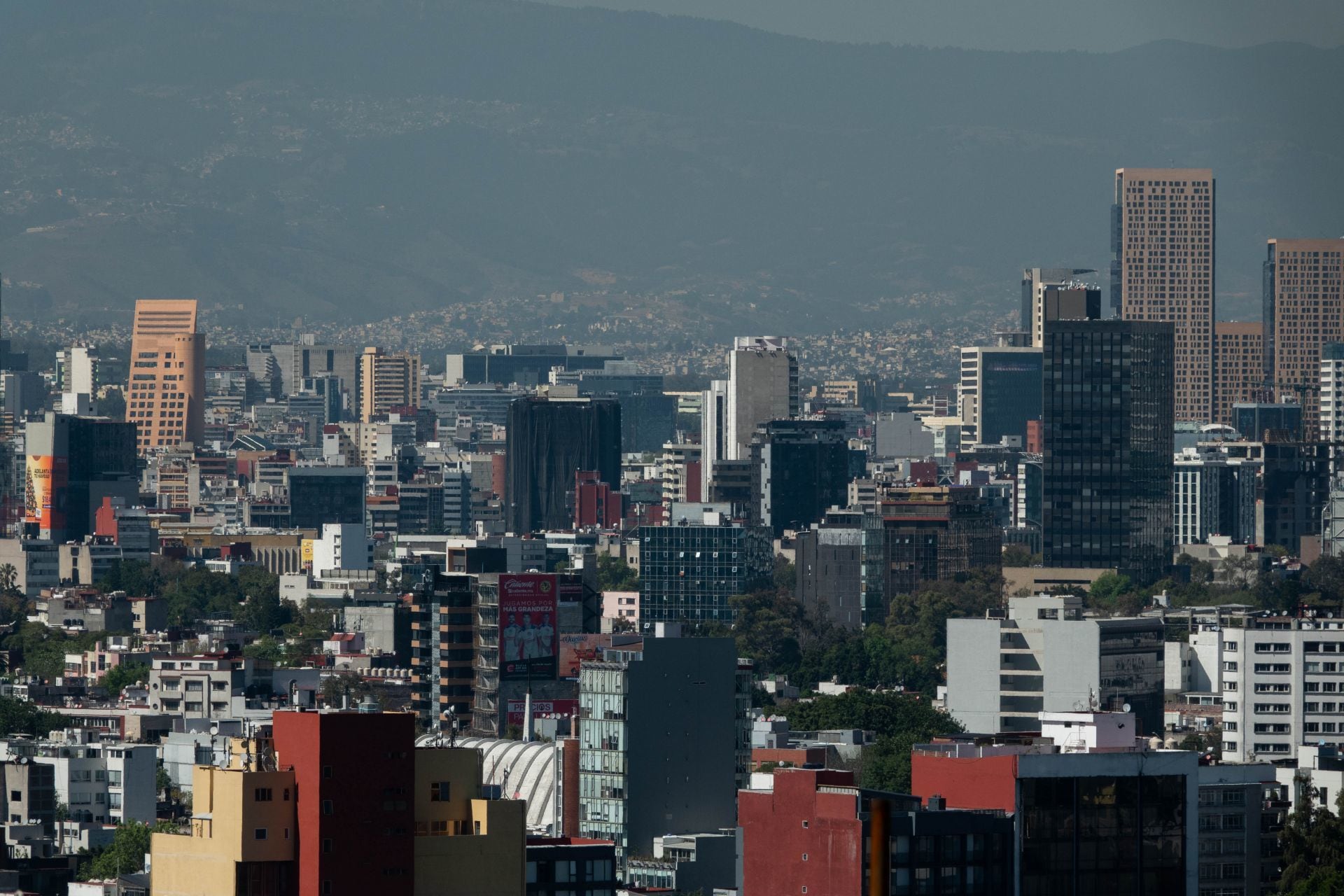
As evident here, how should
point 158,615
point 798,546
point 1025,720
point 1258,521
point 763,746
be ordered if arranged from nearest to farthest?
1. point 763,746
2. point 1025,720
3. point 158,615
4. point 798,546
5. point 1258,521

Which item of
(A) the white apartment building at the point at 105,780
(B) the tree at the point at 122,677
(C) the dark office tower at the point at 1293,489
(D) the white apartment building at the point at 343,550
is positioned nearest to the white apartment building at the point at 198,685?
(B) the tree at the point at 122,677

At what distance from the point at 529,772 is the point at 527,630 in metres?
19.5

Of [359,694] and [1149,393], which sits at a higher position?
[1149,393]

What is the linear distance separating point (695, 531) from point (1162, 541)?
1782 cm

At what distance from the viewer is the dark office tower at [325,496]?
15688 cm

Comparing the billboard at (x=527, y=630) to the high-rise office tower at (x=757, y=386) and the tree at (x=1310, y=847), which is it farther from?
the high-rise office tower at (x=757, y=386)

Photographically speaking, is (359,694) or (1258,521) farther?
(1258,521)

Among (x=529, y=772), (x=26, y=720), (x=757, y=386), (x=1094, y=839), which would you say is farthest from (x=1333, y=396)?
(x=1094, y=839)

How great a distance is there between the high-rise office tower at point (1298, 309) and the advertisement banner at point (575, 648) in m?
105

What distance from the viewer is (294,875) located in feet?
90.8

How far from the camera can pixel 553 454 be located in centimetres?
16362

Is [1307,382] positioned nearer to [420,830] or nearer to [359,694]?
[359,694]

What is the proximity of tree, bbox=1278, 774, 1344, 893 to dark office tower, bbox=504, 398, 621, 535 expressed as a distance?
115118mm

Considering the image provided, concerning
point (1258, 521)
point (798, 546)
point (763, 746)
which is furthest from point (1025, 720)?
point (1258, 521)
